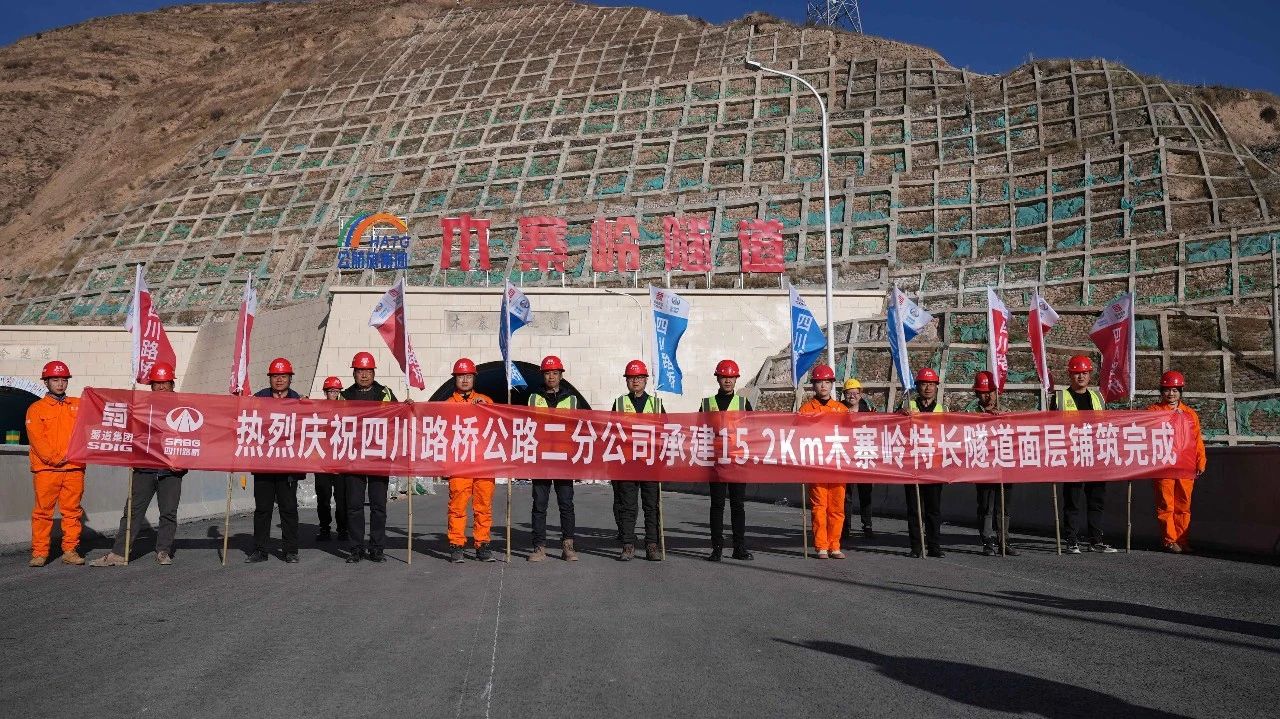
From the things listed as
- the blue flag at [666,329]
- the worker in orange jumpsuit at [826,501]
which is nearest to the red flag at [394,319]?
the blue flag at [666,329]

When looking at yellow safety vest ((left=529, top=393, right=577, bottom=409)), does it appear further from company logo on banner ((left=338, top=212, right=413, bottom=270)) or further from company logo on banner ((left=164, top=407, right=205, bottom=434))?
company logo on banner ((left=338, top=212, right=413, bottom=270))

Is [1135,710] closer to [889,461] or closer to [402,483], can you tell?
[889,461]

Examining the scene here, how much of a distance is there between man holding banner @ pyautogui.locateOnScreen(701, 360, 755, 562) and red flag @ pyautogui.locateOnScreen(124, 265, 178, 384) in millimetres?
10196

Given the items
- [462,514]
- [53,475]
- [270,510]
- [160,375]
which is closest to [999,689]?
[462,514]

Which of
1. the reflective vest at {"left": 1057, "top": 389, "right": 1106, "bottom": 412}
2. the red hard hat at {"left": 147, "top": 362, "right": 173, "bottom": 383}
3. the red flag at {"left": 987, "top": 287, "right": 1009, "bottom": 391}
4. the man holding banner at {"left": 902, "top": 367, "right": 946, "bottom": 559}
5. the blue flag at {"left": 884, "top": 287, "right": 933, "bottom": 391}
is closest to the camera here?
the red hard hat at {"left": 147, "top": 362, "right": 173, "bottom": 383}

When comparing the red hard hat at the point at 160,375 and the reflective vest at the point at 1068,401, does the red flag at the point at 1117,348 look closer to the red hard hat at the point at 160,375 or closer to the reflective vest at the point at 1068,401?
the reflective vest at the point at 1068,401

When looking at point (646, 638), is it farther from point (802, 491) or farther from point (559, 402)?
point (802, 491)

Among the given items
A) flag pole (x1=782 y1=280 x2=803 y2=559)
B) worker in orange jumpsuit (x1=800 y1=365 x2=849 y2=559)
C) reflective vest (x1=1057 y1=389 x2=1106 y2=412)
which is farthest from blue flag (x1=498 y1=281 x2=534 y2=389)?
reflective vest (x1=1057 y1=389 x2=1106 y2=412)

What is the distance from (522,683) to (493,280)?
40113mm

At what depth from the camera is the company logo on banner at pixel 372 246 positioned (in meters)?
39.7

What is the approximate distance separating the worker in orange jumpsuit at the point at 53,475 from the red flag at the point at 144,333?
6369 millimetres

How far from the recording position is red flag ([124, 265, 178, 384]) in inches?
726

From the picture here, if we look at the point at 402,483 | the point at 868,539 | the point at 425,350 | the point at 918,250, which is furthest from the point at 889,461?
the point at 918,250

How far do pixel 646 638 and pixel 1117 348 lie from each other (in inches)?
471
